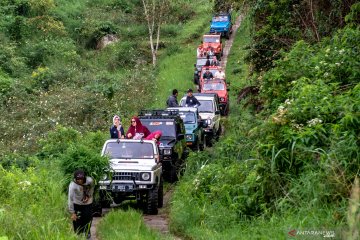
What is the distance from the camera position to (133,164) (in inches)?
581

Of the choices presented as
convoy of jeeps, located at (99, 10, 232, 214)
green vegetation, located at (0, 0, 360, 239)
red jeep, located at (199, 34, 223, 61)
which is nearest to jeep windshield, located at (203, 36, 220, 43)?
red jeep, located at (199, 34, 223, 61)

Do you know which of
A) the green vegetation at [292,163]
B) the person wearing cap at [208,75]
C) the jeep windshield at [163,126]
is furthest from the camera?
the person wearing cap at [208,75]

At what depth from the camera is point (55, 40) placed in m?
46.2

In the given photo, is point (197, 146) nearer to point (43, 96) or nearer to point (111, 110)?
point (111, 110)

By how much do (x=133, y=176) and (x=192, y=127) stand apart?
782cm

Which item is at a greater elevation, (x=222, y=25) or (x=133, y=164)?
(x=222, y=25)

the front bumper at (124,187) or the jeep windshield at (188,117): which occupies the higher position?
the jeep windshield at (188,117)

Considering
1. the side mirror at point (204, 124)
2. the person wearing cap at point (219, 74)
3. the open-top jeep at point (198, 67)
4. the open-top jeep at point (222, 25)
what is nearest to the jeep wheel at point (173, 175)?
A: the side mirror at point (204, 124)

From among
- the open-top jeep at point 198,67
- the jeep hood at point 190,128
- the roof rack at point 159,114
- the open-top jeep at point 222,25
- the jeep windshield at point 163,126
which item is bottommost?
the jeep hood at point 190,128

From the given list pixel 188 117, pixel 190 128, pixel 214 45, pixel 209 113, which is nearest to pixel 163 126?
pixel 190 128

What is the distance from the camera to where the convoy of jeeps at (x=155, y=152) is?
14336 millimetres

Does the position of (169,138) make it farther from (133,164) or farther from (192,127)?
(133,164)

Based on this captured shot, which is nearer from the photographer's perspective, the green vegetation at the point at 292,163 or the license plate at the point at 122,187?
the green vegetation at the point at 292,163

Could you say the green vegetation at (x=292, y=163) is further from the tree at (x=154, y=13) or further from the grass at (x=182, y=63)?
the tree at (x=154, y=13)
